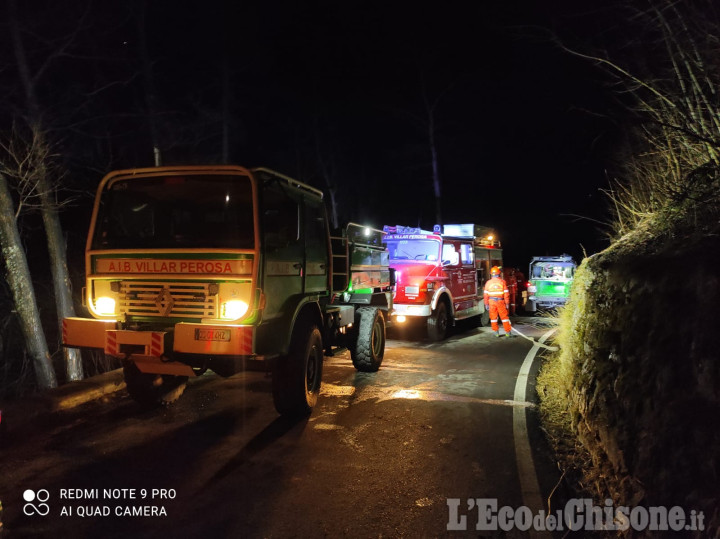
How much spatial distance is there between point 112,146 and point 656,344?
11368mm

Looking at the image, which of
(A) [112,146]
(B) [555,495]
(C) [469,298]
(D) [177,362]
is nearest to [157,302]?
(D) [177,362]

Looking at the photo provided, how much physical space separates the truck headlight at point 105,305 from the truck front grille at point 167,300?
0.16 metres

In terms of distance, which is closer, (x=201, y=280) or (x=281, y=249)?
(x=201, y=280)

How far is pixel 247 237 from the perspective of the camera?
4.95 metres

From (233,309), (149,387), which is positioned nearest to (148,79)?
(149,387)

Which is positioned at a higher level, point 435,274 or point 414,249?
point 414,249

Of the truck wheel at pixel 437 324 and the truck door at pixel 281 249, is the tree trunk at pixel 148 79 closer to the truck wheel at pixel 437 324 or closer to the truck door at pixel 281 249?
the truck door at pixel 281 249

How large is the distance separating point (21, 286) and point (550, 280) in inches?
597

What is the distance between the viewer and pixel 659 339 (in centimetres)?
355

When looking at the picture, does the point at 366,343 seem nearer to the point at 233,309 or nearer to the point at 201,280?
the point at 233,309

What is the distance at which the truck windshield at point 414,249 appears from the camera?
39.4 feet

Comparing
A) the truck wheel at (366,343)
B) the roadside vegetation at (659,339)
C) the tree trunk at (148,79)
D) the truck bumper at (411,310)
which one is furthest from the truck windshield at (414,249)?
the tree trunk at (148,79)

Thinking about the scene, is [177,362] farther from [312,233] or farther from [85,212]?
[85,212]

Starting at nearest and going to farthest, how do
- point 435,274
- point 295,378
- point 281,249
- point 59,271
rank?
point 281,249, point 295,378, point 59,271, point 435,274
